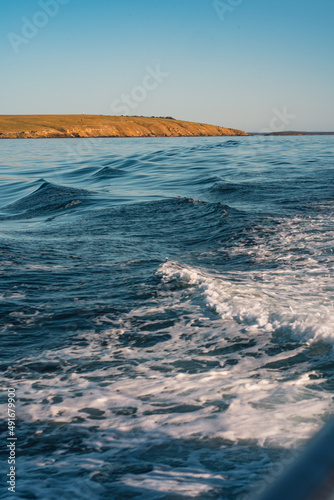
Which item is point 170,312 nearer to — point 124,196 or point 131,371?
point 131,371

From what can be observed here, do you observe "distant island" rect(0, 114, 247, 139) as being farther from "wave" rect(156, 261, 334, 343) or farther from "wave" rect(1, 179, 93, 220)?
"wave" rect(156, 261, 334, 343)

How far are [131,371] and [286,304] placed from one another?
7.22 ft

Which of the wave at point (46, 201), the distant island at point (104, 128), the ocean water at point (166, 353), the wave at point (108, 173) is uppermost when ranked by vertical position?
the distant island at point (104, 128)

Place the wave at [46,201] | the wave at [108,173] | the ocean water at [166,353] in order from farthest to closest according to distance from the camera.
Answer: the wave at [108,173], the wave at [46,201], the ocean water at [166,353]

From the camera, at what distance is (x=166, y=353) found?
3.92 metres

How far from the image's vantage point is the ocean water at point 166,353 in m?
2.37

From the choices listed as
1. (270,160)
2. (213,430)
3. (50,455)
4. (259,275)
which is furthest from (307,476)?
(270,160)

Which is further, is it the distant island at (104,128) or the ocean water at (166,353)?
the distant island at (104,128)

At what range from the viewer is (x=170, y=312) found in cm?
492

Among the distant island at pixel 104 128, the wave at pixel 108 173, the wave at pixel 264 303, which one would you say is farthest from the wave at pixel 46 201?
the distant island at pixel 104 128

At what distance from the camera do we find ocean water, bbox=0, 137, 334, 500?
7.76 feet

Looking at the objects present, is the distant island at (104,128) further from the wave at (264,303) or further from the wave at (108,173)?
the wave at (264,303)

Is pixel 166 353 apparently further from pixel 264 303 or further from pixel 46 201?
pixel 46 201

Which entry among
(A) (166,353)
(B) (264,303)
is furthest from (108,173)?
(A) (166,353)
